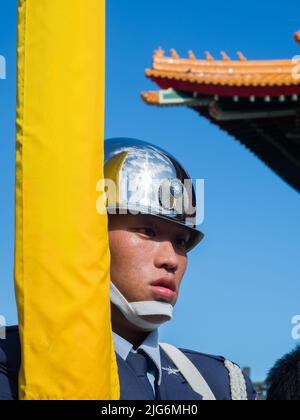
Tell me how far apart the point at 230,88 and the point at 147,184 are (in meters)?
8.55

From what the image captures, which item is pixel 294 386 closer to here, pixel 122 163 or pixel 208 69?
pixel 122 163

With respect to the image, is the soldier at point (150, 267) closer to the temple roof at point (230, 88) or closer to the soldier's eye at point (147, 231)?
the soldier's eye at point (147, 231)

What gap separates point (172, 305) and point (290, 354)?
2.93ft

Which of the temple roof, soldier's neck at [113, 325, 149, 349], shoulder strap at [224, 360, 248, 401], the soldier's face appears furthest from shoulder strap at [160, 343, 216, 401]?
the temple roof

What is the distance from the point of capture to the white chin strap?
9.64ft

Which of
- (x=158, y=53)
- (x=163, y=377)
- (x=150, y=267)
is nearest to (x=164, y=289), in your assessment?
(x=150, y=267)

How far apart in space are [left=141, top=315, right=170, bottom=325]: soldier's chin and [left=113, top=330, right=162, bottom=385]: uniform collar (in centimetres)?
12

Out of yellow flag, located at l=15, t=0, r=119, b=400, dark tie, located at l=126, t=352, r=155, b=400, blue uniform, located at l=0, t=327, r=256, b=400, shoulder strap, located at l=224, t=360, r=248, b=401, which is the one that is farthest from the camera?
shoulder strap, located at l=224, t=360, r=248, b=401

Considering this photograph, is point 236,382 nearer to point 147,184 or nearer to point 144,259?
point 144,259

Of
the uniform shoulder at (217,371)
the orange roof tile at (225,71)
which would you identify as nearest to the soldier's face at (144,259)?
the uniform shoulder at (217,371)

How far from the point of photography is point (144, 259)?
298 centimetres

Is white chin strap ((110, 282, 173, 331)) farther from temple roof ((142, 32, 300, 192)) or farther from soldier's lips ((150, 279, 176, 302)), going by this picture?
temple roof ((142, 32, 300, 192))

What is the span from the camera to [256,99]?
11.7 meters
